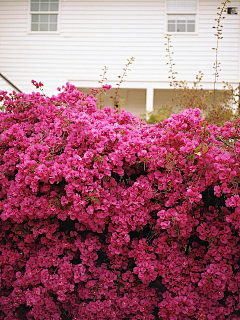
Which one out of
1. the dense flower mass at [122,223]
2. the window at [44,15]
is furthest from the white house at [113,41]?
the dense flower mass at [122,223]

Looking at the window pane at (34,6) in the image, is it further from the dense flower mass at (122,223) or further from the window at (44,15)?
the dense flower mass at (122,223)

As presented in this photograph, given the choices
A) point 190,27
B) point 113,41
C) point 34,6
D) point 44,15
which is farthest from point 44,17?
point 190,27

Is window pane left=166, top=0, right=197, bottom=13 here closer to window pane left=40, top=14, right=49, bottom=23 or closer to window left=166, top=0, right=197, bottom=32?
window left=166, top=0, right=197, bottom=32

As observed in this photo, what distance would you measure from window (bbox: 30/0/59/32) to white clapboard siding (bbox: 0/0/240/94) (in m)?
0.18

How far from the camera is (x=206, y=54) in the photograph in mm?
10609

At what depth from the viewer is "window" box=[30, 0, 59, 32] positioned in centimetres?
1097

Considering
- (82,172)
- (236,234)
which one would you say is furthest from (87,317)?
(236,234)

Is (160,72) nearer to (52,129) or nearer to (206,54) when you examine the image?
(206,54)

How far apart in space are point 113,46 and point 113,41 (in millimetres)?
141

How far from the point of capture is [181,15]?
35.8 ft

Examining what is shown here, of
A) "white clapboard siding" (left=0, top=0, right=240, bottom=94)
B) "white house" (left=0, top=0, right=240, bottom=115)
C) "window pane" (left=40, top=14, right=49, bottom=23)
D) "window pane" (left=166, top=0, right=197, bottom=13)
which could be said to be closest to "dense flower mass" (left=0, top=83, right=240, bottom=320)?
"white house" (left=0, top=0, right=240, bottom=115)

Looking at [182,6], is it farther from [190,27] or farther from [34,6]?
[34,6]

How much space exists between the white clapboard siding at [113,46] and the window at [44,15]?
0.18 m

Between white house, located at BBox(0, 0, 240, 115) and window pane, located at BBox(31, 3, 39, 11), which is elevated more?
window pane, located at BBox(31, 3, 39, 11)
